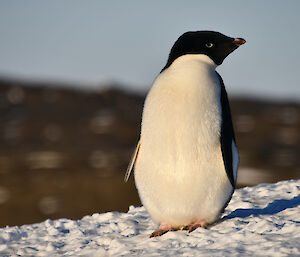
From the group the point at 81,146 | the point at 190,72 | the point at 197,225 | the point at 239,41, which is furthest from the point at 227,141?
the point at 81,146

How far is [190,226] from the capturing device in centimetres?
445

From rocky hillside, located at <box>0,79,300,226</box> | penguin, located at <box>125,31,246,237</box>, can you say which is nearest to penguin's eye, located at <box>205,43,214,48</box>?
penguin, located at <box>125,31,246,237</box>

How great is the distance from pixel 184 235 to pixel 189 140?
81 cm

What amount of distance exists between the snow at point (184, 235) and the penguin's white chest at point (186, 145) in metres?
0.28

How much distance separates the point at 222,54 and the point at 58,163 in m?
21.4

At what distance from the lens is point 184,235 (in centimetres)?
432

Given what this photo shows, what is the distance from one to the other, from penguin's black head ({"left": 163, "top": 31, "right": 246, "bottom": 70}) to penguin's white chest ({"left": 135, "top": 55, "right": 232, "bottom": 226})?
0.30 feet

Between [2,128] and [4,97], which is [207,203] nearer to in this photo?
[2,128]

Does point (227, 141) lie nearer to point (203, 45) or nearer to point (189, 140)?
point (189, 140)

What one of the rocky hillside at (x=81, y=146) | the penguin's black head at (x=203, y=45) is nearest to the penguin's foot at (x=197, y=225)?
the penguin's black head at (x=203, y=45)

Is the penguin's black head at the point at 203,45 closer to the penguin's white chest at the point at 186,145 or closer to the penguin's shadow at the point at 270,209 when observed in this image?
the penguin's white chest at the point at 186,145

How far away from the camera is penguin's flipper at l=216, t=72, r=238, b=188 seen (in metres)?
4.20

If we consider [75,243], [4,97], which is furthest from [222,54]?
[4,97]

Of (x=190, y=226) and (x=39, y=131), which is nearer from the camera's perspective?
(x=190, y=226)
